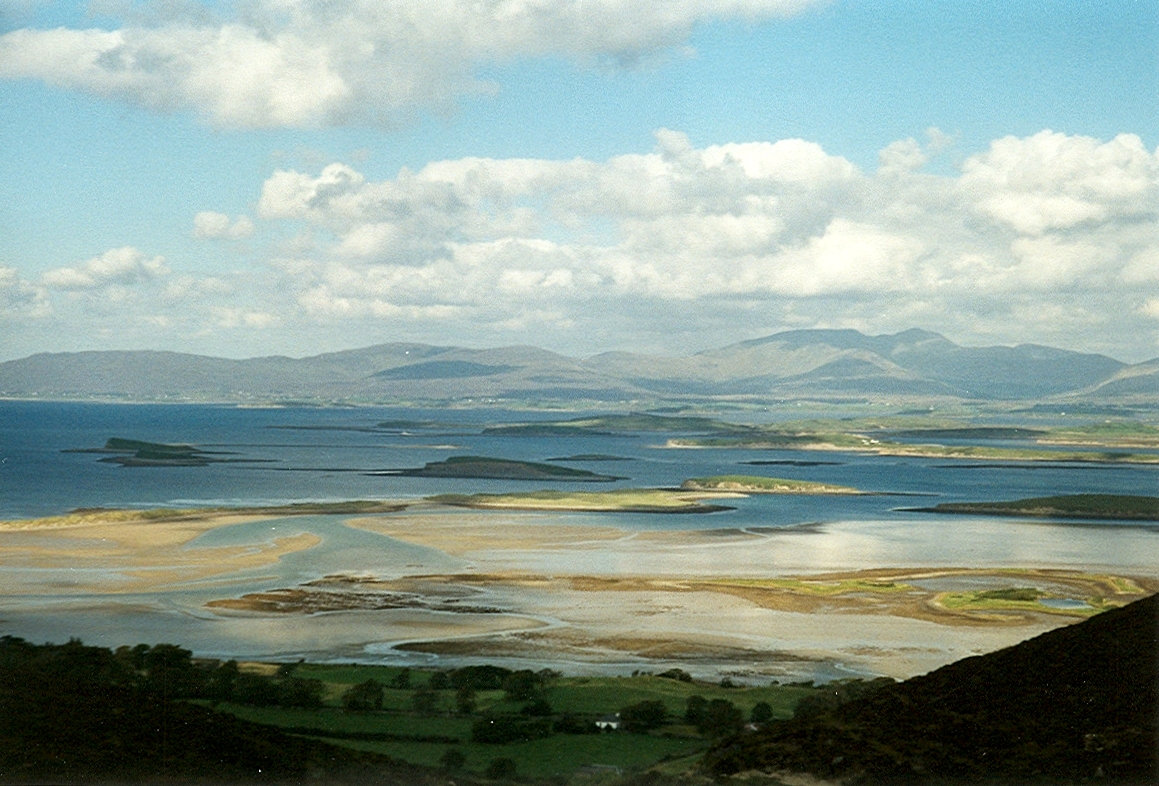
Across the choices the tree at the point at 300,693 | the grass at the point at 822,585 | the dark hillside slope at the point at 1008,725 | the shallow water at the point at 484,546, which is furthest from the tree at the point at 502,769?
the grass at the point at 822,585

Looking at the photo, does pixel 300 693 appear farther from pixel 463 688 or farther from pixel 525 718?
pixel 525 718

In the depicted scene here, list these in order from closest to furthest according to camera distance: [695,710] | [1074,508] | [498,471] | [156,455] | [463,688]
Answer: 1. [695,710]
2. [463,688]
3. [1074,508]
4. [498,471]
5. [156,455]

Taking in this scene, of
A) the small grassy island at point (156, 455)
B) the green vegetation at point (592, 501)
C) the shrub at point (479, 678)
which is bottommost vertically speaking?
the shrub at point (479, 678)

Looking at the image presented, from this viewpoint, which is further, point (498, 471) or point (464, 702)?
point (498, 471)

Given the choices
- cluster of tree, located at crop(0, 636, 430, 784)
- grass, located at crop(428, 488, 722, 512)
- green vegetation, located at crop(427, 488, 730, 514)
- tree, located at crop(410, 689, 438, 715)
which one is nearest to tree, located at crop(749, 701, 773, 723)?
tree, located at crop(410, 689, 438, 715)

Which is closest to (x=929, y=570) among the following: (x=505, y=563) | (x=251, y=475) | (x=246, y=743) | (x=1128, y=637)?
(x=505, y=563)

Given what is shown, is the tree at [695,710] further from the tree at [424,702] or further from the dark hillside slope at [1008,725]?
the tree at [424,702]

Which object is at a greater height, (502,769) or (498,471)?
(498,471)

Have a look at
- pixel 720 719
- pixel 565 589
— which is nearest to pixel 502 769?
pixel 720 719
